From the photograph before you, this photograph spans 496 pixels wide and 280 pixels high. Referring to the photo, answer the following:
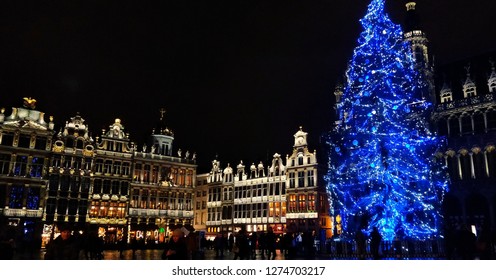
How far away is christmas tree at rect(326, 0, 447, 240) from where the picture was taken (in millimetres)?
20797

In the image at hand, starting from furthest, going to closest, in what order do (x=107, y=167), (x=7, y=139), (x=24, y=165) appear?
(x=107, y=167) → (x=24, y=165) → (x=7, y=139)

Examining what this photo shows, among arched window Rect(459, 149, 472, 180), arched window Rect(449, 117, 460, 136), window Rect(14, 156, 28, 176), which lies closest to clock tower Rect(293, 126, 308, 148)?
arched window Rect(449, 117, 460, 136)

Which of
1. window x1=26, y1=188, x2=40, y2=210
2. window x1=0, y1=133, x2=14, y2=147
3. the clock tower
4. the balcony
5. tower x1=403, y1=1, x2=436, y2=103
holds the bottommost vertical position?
the balcony

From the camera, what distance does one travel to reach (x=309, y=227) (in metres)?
40.5

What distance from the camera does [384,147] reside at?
21219 millimetres

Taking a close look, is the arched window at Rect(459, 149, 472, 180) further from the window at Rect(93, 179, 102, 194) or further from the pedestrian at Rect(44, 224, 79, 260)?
the window at Rect(93, 179, 102, 194)

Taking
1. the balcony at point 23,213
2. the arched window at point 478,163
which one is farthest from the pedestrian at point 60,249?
the balcony at point 23,213

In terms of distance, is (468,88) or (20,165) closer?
(468,88)

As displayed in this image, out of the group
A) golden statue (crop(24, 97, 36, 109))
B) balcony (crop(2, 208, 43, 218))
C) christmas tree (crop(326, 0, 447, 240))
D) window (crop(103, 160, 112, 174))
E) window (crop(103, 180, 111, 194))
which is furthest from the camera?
window (crop(103, 160, 112, 174))

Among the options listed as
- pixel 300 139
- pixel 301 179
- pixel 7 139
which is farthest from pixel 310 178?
pixel 7 139

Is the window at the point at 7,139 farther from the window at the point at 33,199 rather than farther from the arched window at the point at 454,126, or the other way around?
the arched window at the point at 454,126

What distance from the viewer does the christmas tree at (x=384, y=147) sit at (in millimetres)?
20797

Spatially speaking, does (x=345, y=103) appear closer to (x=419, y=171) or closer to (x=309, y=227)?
A: (x=419, y=171)

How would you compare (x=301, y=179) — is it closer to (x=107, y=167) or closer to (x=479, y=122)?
(x=479, y=122)
